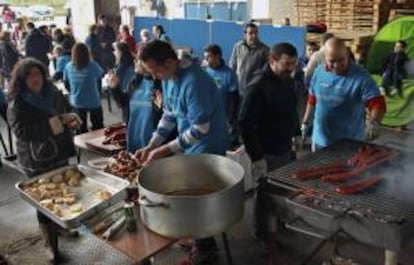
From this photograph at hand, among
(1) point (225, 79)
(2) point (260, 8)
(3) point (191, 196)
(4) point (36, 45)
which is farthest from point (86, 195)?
(2) point (260, 8)

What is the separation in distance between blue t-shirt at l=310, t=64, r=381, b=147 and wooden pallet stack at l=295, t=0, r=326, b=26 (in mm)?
5299

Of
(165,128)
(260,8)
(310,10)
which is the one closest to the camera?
(165,128)

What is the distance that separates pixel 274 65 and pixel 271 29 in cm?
509

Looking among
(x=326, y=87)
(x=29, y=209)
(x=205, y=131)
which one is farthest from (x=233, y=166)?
(x=29, y=209)

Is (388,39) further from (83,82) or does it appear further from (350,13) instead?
(83,82)

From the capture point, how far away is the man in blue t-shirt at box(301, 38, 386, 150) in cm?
352

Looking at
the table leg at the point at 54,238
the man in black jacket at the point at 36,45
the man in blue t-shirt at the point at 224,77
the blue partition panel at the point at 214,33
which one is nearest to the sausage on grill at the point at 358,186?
the table leg at the point at 54,238

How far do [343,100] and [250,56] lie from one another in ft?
9.83

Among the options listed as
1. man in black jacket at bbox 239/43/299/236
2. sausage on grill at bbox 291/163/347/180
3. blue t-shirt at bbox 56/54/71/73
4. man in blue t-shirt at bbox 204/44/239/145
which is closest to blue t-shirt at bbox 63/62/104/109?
blue t-shirt at bbox 56/54/71/73

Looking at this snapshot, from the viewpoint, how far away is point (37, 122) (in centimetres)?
356

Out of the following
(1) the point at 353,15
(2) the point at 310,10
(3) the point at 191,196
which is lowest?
(3) the point at 191,196

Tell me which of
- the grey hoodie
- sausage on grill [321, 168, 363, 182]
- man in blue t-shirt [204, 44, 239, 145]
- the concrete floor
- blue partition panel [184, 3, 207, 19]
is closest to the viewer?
sausage on grill [321, 168, 363, 182]

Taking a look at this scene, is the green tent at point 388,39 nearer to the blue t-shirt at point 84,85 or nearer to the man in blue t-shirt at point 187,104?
the blue t-shirt at point 84,85

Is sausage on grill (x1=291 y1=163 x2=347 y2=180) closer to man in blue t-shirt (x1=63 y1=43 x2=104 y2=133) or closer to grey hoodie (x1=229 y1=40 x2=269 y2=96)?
grey hoodie (x1=229 y1=40 x2=269 y2=96)
